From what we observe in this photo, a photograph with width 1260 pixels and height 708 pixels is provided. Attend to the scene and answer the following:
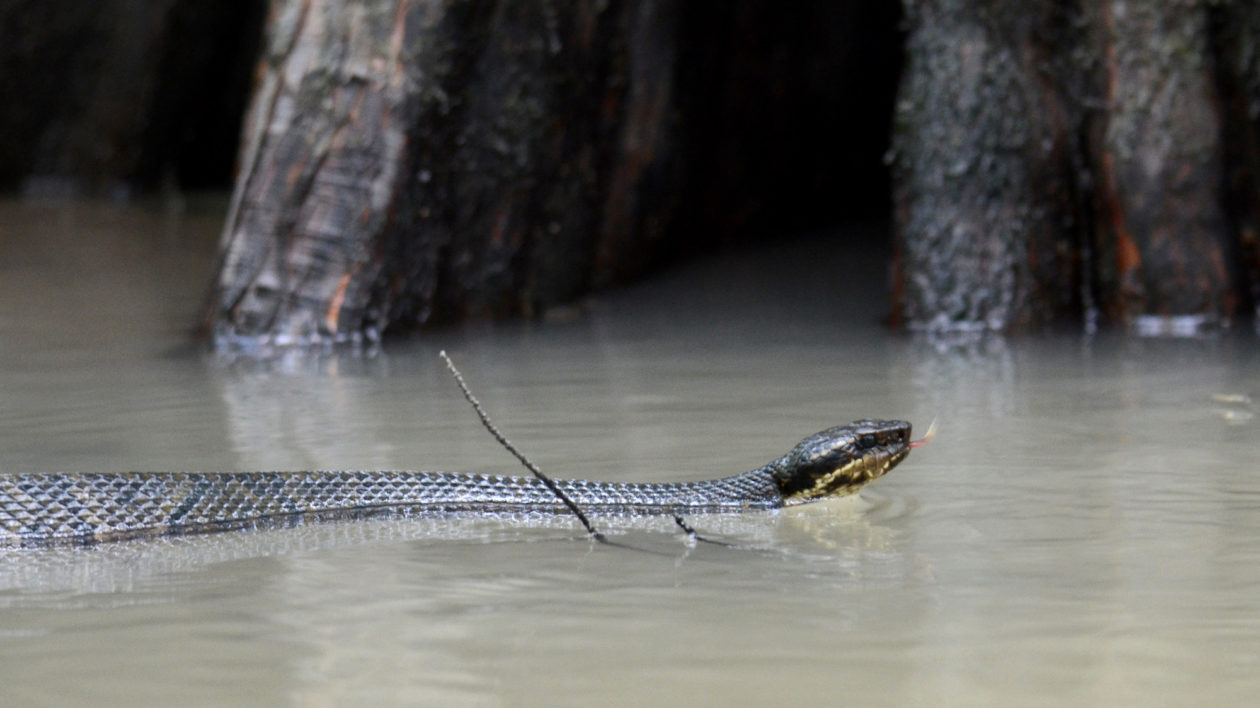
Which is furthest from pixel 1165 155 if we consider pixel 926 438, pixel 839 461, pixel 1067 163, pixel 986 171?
pixel 839 461

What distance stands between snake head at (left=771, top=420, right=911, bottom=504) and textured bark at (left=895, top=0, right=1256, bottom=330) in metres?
2.96

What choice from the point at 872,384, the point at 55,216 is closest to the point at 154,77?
the point at 55,216

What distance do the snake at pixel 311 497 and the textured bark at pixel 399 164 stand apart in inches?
112

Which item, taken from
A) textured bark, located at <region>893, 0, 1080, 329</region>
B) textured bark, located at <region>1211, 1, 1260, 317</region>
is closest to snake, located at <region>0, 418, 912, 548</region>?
textured bark, located at <region>893, 0, 1080, 329</region>

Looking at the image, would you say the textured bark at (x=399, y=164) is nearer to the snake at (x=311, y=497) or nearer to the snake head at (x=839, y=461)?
the snake at (x=311, y=497)

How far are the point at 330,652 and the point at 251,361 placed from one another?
3.96 meters

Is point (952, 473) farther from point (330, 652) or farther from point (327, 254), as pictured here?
point (327, 254)

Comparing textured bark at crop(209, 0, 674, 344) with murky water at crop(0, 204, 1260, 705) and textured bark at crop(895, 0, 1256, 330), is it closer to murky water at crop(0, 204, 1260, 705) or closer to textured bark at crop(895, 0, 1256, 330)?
murky water at crop(0, 204, 1260, 705)

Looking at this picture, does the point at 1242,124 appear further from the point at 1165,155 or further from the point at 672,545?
the point at 672,545

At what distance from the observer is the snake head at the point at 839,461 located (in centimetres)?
437

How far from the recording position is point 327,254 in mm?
6938

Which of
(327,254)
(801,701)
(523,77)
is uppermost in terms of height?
(523,77)

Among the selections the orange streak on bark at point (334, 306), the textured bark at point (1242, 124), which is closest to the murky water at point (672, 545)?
the orange streak on bark at point (334, 306)

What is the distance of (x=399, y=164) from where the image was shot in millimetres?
6977
